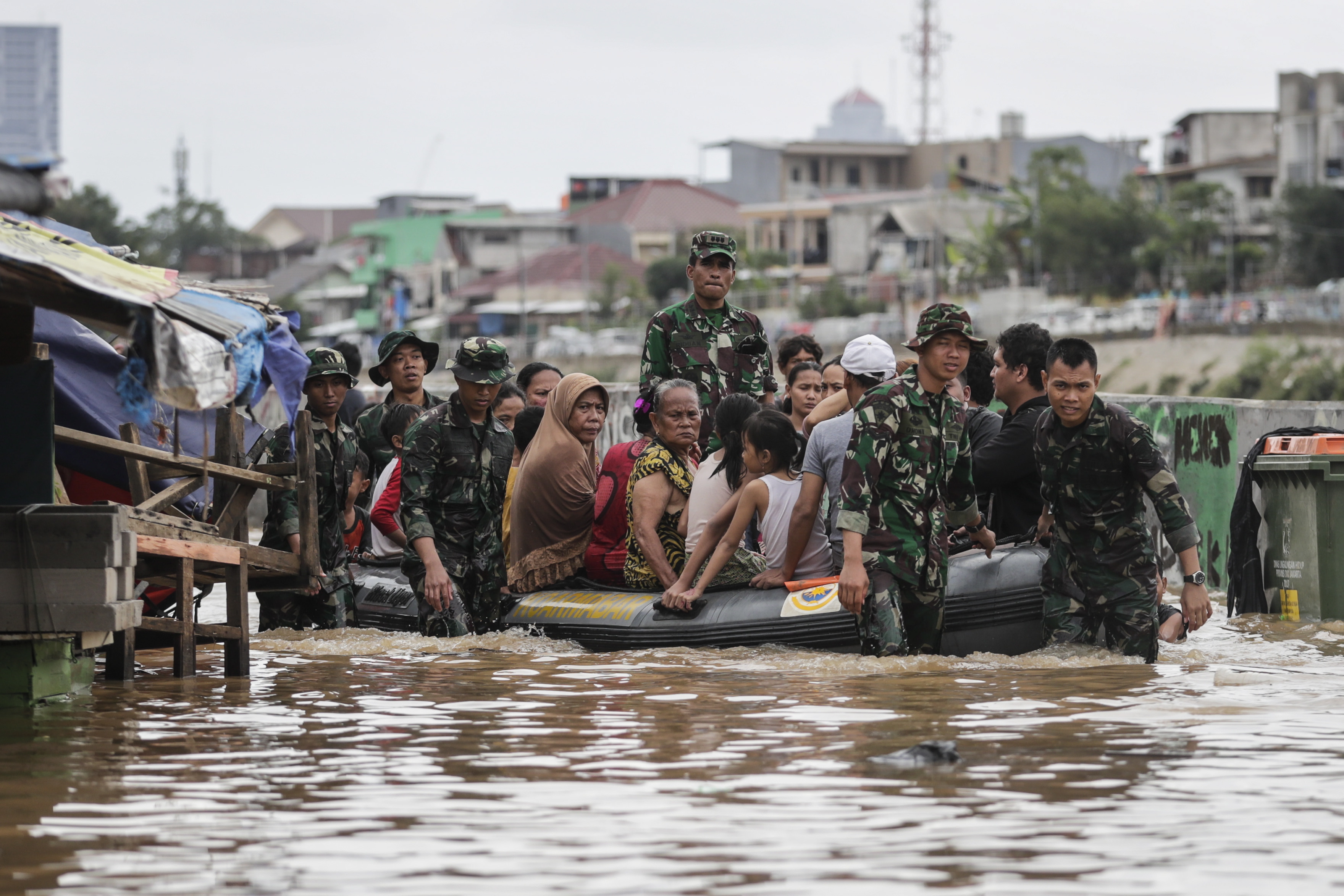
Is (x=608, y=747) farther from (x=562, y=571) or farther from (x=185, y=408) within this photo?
(x=562, y=571)

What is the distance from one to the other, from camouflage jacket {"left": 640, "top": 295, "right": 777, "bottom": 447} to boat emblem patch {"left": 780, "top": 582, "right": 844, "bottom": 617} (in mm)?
1735

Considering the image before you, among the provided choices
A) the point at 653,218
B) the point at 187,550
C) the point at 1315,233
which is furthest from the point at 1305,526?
the point at 653,218

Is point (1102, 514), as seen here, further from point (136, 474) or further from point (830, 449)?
point (136, 474)

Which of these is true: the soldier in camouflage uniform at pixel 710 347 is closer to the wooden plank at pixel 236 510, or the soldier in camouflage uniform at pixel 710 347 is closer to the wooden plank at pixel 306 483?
the wooden plank at pixel 306 483

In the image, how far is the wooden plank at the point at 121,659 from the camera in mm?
8625

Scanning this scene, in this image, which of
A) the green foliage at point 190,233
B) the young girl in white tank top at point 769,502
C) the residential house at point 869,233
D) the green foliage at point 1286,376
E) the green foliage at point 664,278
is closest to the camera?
the young girl in white tank top at point 769,502

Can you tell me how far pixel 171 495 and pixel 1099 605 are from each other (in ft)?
14.7

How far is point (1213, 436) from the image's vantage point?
41.5ft

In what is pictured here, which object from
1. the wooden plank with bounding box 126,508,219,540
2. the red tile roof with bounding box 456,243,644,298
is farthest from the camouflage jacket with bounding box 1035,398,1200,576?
the red tile roof with bounding box 456,243,644,298

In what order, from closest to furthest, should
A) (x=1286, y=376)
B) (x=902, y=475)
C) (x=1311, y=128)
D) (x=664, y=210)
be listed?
(x=902, y=475) → (x=1286, y=376) → (x=1311, y=128) → (x=664, y=210)

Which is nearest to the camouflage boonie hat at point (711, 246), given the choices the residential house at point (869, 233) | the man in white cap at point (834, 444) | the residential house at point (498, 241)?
the man in white cap at point (834, 444)

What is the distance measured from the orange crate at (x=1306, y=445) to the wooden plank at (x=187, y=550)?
19.5 ft

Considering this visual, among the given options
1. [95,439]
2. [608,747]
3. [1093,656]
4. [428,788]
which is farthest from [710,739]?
[95,439]

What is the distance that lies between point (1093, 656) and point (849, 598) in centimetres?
124
